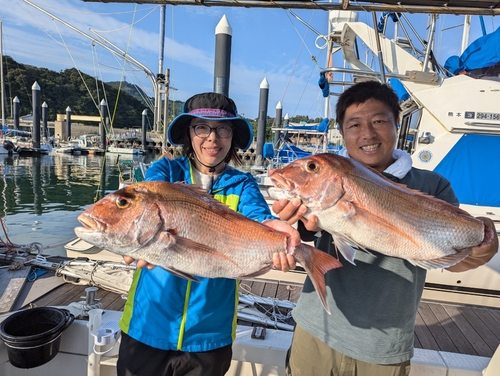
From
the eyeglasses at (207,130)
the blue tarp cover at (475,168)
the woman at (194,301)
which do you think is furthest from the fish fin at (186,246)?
the blue tarp cover at (475,168)

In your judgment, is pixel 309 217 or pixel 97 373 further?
pixel 97 373

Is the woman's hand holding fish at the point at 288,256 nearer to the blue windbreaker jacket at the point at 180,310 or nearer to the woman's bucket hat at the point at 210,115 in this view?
the blue windbreaker jacket at the point at 180,310

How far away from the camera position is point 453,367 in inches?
111

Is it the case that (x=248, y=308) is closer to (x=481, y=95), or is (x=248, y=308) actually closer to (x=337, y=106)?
(x=337, y=106)

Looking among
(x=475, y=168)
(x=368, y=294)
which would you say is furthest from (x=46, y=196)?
(x=368, y=294)

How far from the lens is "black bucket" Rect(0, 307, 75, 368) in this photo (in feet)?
8.75

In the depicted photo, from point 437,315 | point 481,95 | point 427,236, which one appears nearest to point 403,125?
point 481,95

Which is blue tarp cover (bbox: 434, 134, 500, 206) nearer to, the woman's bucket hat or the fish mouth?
the woman's bucket hat

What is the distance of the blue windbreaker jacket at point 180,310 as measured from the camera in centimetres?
211

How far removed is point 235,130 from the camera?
2592 millimetres

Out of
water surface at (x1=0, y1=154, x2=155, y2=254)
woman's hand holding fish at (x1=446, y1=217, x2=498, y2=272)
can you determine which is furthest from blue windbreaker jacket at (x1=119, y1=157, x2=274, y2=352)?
water surface at (x1=0, y1=154, x2=155, y2=254)

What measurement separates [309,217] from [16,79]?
95430 millimetres

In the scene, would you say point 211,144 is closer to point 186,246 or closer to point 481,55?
point 186,246

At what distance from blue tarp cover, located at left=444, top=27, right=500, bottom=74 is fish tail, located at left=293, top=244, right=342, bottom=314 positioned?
6336 mm
